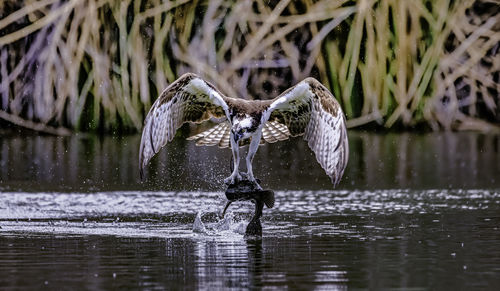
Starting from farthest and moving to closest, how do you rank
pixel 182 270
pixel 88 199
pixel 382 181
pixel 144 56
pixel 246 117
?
pixel 144 56 → pixel 382 181 → pixel 88 199 → pixel 246 117 → pixel 182 270

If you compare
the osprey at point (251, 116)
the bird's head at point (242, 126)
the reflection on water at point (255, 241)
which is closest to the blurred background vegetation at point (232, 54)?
the reflection on water at point (255, 241)

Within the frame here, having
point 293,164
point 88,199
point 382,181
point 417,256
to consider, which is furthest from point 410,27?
point 417,256

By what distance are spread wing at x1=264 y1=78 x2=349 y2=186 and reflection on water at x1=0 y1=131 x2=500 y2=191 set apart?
5.89 ft

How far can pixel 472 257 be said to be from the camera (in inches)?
307

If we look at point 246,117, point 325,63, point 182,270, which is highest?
point 325,63

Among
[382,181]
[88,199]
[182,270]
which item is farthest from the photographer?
[382,181]

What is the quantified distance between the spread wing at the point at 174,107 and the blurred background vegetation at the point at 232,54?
561cm

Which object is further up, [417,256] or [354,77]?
[354,77]

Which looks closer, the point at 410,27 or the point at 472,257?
the point at 472,257

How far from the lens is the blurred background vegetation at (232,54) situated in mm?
16156

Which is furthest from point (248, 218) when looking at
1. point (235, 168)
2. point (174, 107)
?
point (174, 107)

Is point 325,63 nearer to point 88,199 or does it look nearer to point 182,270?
point 88,199

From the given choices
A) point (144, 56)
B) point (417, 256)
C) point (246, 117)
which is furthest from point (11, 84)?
point (417, 256)

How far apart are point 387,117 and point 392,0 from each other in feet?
4.64
